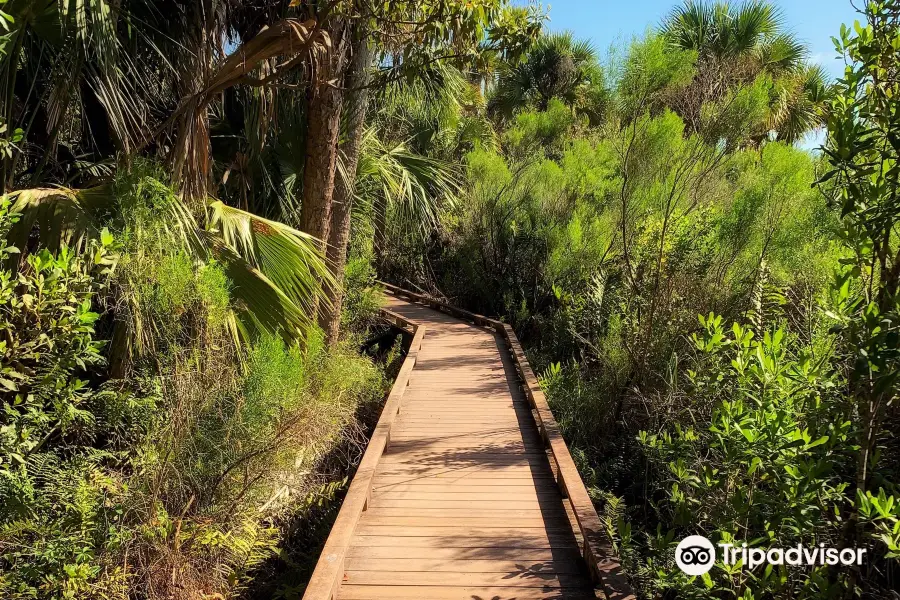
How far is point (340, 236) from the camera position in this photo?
294 inches

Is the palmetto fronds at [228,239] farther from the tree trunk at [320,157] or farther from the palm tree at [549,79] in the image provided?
the palm tree at [549,79]

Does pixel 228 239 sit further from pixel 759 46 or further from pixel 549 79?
pixel 549 79

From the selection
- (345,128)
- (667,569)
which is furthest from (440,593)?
(345,128)

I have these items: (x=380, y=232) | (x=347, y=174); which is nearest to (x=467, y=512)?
(x=347, y=174)

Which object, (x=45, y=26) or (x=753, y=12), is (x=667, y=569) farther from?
(x=753, y=12)

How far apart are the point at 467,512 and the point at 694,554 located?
177 centimetres

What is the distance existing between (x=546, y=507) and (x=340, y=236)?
415cm

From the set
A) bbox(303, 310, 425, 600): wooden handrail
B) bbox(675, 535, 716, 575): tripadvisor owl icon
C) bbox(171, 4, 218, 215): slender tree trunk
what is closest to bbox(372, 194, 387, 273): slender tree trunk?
bbox(303, 310, 425, 600): wooden handrail

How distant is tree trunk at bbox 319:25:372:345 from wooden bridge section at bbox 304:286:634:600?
3.54 feet

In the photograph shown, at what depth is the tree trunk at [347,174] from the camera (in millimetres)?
6992

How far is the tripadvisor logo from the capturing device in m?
2.50

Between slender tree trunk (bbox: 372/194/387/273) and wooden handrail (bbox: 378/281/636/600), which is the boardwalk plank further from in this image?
slender tree trunk (bbox: 372/194/387/273)

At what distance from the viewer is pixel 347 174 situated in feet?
24.0

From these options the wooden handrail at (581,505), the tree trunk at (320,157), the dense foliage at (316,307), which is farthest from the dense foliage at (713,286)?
the tree trunk at (320,157)
